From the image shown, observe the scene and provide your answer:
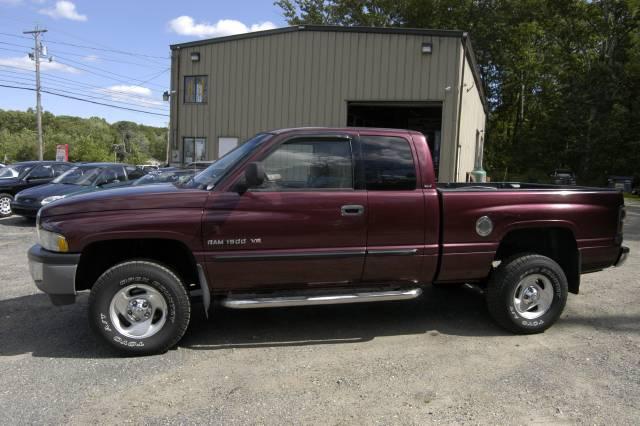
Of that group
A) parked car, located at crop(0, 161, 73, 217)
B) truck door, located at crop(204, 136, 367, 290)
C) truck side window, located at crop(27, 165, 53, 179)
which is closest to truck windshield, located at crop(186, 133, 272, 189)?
truck door, located at crop(204, 136, 367, 290)

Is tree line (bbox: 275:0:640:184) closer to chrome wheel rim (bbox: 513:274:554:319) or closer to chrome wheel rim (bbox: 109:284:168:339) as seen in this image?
chrome wheel rim (bbox: 513:274:554:319)

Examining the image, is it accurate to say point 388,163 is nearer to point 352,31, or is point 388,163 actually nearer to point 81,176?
point 81,176

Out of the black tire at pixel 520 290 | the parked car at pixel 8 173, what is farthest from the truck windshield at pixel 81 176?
the black tire at pixel 520 290

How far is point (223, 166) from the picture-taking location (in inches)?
183

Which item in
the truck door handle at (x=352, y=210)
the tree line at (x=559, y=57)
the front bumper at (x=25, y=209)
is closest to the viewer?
the truck door handle at (x=352, y=210)

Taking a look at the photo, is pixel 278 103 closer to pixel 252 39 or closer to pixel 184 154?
pixel 252 39

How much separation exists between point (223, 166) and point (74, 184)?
9.80 metres

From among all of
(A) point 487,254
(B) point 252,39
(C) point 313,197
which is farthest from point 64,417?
(B) point 252,39

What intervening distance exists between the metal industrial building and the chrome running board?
524 inches

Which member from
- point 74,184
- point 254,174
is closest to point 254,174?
point 254,174

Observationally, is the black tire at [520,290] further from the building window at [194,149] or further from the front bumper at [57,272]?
the building window at [194,149]

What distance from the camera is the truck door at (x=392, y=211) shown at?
4.49 meters

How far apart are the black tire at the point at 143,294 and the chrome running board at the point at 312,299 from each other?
40cm

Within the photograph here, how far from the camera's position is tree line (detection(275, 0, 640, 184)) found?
34.2m
